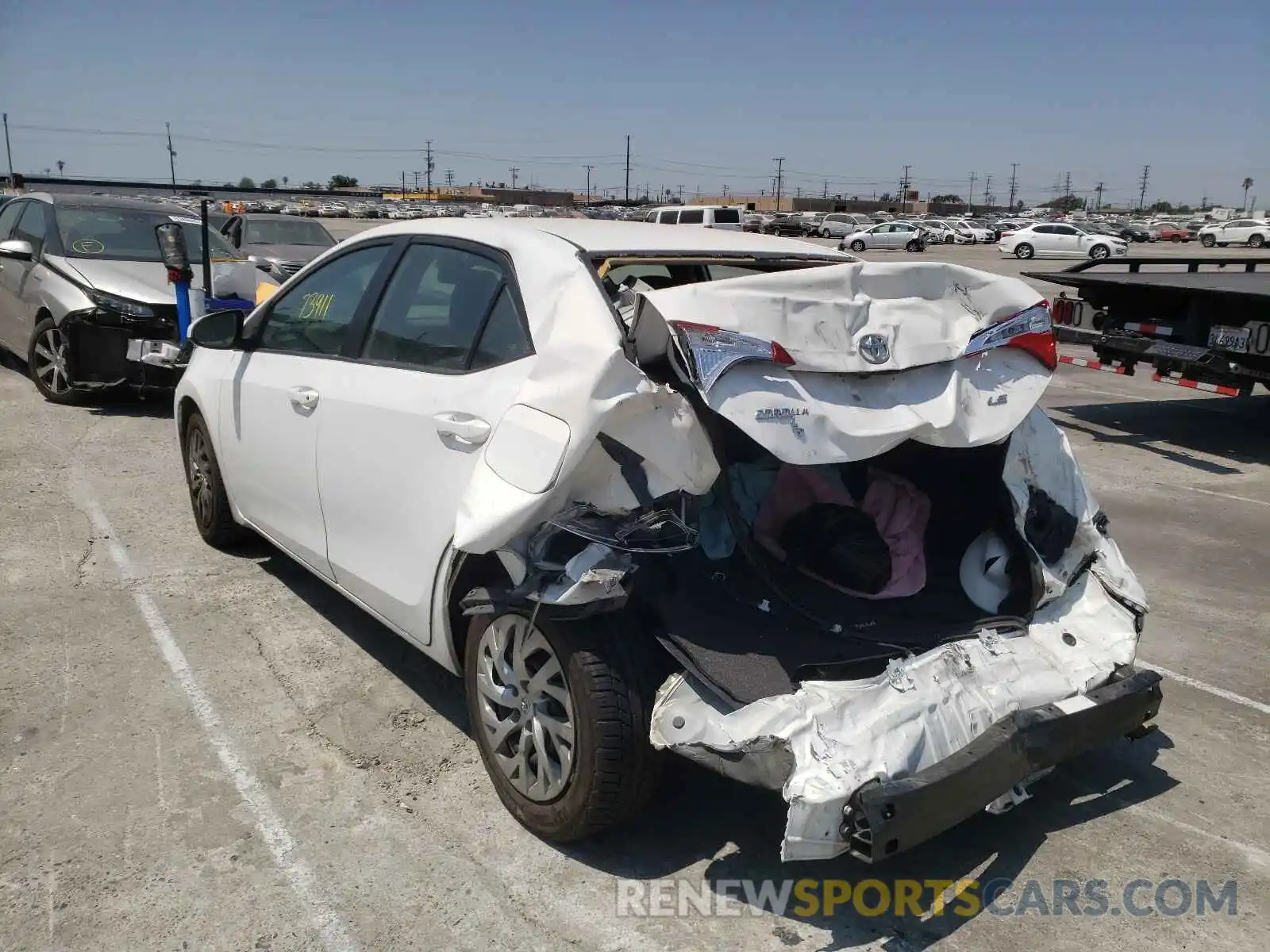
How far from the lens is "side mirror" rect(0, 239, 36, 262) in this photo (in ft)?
30.4

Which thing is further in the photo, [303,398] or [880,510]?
[303,398]

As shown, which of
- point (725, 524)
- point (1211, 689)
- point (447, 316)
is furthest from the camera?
point (1211, 689)

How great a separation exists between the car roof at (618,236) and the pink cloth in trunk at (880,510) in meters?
0.77

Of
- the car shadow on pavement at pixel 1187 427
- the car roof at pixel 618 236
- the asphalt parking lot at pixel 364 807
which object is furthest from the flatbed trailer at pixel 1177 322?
the car roof at pixel 618 236

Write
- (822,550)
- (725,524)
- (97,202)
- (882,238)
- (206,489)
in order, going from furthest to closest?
(882,238), (97,202), (206,489), (822,550), (725,524)

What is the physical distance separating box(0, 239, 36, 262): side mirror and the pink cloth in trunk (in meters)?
8.46

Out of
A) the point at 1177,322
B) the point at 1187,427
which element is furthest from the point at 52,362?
the point at 1187,427

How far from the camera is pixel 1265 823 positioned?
10.9ft

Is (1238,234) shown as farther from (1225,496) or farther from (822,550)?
(822,550)

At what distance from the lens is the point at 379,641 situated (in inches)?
178

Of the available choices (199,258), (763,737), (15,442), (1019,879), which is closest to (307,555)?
(763,737)

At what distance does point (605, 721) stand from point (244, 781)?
4.61 ft

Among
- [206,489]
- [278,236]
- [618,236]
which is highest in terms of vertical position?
[618,236]

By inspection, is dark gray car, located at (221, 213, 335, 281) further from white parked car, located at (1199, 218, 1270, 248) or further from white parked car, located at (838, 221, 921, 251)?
white parked car, located at (1199, 218, 1270, 248)
